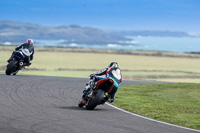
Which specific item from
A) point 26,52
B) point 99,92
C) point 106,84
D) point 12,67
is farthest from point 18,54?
point 99,92

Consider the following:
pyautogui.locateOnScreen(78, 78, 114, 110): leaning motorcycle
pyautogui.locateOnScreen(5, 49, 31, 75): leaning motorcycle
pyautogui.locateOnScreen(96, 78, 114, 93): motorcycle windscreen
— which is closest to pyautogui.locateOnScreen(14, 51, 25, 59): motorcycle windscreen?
pyautogui.locateOnScreen(5, 49, 31, 75): leaning motorcycle

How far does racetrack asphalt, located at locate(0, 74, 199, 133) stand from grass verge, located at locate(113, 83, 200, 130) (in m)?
0.97

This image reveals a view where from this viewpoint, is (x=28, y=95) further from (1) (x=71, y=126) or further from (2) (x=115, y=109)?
(1) (x=71, y=126)

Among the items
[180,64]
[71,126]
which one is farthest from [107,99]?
[180,64]

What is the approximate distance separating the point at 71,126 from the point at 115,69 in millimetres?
4115

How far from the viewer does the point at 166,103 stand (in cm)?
1927

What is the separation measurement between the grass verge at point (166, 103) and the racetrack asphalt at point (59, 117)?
0.97 meters

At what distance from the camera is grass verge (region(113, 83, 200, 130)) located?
14.8 meters

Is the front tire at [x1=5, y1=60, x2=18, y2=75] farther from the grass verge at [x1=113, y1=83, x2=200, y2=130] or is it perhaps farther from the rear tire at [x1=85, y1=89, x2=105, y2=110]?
the rear tire at [x1=85, y1=89, x2=105, y2=110]

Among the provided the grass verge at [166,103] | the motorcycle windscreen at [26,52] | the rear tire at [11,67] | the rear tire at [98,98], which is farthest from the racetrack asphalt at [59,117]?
the motorcycle windscreen at [26,52]

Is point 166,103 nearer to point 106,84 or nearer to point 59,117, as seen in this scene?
point 106,84

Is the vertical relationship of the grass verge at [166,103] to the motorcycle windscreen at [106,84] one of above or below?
below

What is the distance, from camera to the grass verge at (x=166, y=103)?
584 inches

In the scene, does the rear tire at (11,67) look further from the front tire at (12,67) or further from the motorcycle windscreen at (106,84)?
the motorcycle windscreen at (106,84)
